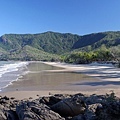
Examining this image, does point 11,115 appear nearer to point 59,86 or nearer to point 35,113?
point 35,113

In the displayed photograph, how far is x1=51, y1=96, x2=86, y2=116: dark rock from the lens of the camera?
7621 mm

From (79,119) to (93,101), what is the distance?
1.81 metres

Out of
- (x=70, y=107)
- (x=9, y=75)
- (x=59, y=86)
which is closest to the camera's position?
(x=70, y=107)

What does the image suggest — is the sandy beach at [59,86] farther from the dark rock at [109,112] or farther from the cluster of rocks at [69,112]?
the dark rock at [109,112]

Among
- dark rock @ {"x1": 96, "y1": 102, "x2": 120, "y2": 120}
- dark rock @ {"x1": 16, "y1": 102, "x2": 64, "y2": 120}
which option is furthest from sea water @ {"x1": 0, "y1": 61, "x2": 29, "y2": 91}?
dark rock @ {"x1": 96, "y1": 102, "x2": 120, "y2": 120}

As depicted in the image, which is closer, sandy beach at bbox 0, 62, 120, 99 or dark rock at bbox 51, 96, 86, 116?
dark rock at bbox 51, 96, 86, 116

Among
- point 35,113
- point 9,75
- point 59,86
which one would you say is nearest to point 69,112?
point 35,113

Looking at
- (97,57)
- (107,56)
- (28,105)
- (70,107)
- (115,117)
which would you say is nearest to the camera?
(115,117)

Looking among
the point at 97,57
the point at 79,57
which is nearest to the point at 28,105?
the point at 97,57

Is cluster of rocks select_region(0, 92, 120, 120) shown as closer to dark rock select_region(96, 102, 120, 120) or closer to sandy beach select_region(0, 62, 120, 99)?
dark rock select_region(96, 102, 120, 120)

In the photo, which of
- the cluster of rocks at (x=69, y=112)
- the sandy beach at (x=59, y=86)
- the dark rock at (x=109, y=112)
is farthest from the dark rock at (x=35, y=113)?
the sandy beach at (x=59, y=86)

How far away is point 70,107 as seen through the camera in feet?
25.5

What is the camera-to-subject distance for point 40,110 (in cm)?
683

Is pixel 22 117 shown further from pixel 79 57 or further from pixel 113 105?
pixel 79 57
